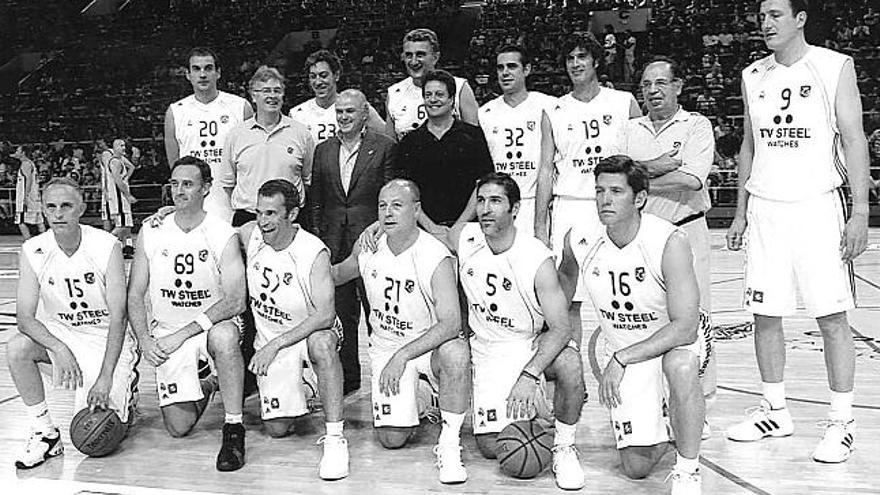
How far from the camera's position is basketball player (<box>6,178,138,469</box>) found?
468 cm

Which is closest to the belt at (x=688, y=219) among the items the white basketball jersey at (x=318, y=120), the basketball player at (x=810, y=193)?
the basketball player at (x=810, y=193)

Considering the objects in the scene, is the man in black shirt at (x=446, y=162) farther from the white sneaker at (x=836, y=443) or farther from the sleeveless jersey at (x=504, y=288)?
the white sneaker at (x=836, y=443)

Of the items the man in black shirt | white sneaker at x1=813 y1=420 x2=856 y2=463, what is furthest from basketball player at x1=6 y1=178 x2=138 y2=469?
white sneaker at x1=813 y1=420 x2=856 y2=463

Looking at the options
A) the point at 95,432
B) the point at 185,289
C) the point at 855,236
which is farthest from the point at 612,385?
the point at 95,432

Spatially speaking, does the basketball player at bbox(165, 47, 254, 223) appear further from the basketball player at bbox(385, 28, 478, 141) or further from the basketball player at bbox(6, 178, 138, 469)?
the basketball player at bbox(6, 178, 138, 469)

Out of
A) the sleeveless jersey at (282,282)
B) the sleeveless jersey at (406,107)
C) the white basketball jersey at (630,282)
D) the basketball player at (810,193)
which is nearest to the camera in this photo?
the white basketball jersey at (630,282)

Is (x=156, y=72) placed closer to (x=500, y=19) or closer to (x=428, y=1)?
(x=428, y=1)

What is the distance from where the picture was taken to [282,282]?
4.82m

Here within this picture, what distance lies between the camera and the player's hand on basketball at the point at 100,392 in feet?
14.9

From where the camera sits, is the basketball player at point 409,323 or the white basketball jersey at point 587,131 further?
the white basketball jersey at point 587,131

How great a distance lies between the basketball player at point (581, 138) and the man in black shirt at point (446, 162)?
0.37 m

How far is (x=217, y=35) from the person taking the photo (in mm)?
21453

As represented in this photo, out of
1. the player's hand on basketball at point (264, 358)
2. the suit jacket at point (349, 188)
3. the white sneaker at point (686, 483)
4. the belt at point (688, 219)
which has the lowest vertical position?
the white sneaker at point (686, 483)

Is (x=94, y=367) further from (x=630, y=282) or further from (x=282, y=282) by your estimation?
(x=630, y=282)
